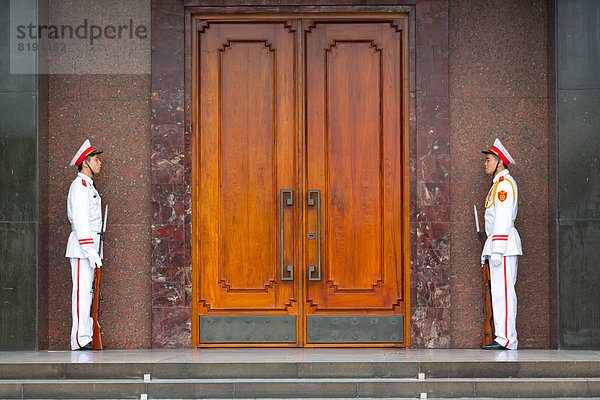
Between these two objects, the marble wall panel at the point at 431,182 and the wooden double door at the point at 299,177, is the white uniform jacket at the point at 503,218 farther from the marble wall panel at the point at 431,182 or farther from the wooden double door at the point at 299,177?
the wooden double door at the point at 299,177

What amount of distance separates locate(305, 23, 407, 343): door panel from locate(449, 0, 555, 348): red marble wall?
1.94 feet

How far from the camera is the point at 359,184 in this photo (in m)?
8.91

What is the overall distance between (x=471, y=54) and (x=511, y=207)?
1.69 meters

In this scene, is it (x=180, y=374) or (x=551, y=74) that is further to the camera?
→ (x=551, y=74)

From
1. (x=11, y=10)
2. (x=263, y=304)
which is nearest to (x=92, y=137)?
(x=11, y=10)

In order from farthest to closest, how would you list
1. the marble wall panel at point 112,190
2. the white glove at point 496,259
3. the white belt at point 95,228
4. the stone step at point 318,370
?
the marble wall panel at point 112,190
the white belt at point 95,228
the white glove at point 496,259
the stone step at point 318,370

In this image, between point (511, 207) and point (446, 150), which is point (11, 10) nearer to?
point (446, 150)

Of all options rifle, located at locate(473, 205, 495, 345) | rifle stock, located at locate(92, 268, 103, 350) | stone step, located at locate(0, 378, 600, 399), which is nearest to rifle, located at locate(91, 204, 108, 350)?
rifle stock, located at locate(92, 268, 103, 350)

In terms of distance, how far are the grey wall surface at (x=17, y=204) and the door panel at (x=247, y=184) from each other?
1.66 m

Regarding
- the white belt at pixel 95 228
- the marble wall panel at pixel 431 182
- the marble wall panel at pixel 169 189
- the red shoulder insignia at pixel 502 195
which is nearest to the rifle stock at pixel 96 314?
the white belt at pixel 95 228

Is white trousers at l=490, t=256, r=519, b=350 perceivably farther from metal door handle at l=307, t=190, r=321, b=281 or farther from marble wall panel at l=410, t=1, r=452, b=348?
metal door handle at l=307, t=190, r=321, b=281

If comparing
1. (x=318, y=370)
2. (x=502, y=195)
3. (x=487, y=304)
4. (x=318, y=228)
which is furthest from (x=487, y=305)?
(x=318, y=370)

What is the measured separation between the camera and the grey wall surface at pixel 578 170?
332 inches

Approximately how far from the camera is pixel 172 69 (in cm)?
883
